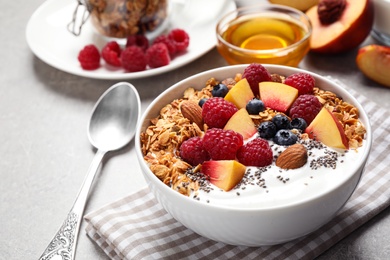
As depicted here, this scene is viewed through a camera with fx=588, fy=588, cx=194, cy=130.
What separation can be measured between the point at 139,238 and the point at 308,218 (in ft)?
1.20

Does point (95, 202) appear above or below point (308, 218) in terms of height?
below

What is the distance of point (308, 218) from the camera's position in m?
1.06

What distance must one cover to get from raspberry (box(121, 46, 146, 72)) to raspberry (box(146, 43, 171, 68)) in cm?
2

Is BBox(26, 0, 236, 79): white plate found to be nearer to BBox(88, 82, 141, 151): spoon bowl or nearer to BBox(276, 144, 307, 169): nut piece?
BBox(88, 82, 141, 151): spoon bowl

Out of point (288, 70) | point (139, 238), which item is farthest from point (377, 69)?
point (139, 238)

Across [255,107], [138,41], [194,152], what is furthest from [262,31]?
[194,152]

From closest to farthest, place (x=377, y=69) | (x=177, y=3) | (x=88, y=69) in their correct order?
(x=377, y=69) → (x=88, y=69) → (x=177, y=3)

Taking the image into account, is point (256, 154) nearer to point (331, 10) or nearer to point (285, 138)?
point (285, 138)

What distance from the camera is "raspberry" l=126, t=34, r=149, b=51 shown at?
6.13 ft

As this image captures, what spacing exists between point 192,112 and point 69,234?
0.37 m

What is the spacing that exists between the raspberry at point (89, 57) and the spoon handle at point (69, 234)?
0.52 metres

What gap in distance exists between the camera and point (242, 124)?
1207 mm

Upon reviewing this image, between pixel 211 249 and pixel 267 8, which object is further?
pixel 267 8

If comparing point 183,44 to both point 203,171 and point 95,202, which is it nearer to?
point 95,202
